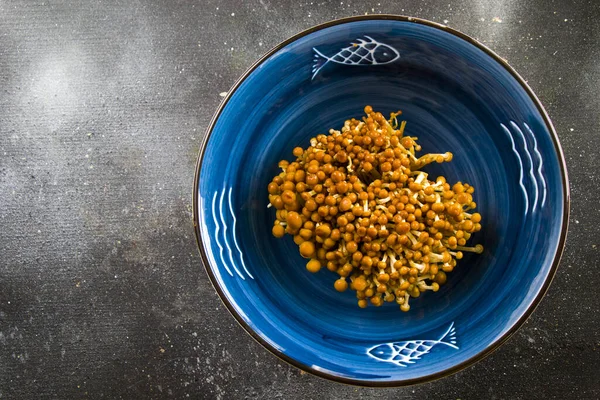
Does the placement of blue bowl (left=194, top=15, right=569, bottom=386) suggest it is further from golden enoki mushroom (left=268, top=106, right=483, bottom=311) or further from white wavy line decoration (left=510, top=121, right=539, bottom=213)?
golden enoki mushroom (left=268, top=106, right=483, bottom=311)

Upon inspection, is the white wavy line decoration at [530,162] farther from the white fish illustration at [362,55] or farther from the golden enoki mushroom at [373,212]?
the white fish illustration at [362,55]

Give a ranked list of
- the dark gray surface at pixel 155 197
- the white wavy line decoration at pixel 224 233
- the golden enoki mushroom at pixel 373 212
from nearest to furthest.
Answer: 1. the golden enoki mushroom at pixel 373 212
2. the white wavy line decoration at pixel 224 233
3. the dark gray surface at pixel 155 197

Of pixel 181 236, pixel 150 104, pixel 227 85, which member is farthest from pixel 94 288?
pixel 227 85

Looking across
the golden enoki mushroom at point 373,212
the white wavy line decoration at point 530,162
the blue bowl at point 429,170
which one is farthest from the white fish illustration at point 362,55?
the white wavy line decoration at point 530,162

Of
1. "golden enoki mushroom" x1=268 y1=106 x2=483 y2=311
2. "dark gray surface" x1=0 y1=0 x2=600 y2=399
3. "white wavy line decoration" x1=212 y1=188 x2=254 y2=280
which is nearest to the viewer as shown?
"golden enoki mushroom" x1=268 y1=106 x2=483 y2=311

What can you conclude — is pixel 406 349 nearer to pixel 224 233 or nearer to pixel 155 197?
pixel 224 233

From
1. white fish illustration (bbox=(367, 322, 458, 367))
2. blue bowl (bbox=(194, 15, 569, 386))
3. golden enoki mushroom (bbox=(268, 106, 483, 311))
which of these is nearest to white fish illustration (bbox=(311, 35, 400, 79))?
blue bowl (bbox=(194, 15, 569, 386))
